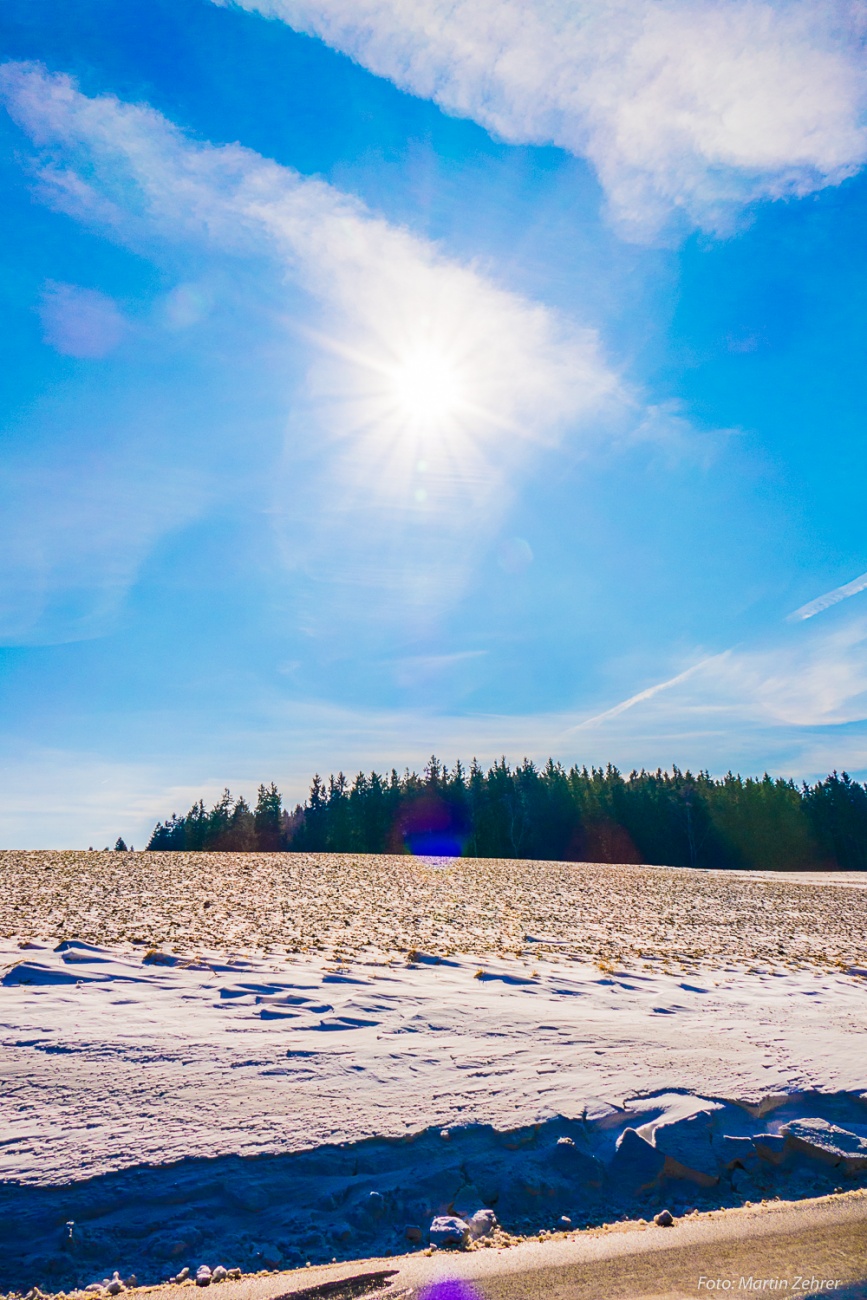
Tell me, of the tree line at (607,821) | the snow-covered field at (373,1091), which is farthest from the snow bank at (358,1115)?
the tree line at (607,821)

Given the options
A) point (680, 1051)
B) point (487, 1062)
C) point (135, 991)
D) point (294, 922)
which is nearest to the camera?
point (487, 1062)

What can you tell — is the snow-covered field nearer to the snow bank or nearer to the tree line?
the snow bank

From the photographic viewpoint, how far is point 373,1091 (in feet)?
17.8

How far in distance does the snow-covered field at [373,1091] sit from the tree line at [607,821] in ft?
213

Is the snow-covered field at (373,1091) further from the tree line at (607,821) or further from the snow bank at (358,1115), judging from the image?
the tree line at (607,821)

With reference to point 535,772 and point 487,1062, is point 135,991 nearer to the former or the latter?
point 487,1062

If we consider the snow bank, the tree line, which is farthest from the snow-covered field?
the tree line

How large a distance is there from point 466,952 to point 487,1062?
557cm

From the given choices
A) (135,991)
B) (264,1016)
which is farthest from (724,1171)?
(135,991)

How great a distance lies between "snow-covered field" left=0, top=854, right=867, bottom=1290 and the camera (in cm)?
399

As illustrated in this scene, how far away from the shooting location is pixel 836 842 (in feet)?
248

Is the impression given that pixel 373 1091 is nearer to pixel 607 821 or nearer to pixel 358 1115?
pixel 358 1115

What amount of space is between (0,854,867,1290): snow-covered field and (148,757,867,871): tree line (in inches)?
2552

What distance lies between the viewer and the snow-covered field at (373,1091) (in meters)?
3.99
